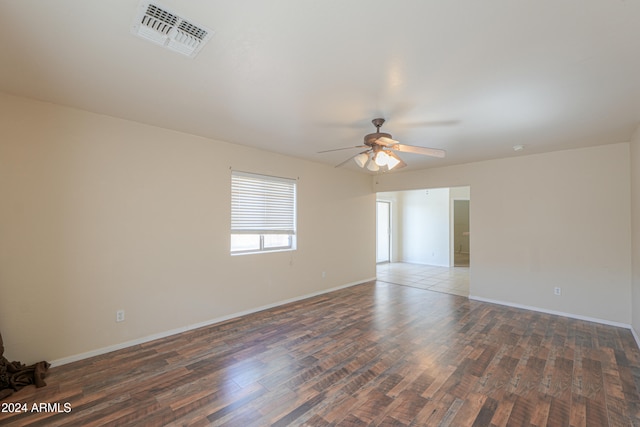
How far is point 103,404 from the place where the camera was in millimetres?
2080

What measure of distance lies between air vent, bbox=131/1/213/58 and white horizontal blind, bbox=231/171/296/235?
2.31 m

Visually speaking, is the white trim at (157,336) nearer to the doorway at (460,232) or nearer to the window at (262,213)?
the window at (262,213)

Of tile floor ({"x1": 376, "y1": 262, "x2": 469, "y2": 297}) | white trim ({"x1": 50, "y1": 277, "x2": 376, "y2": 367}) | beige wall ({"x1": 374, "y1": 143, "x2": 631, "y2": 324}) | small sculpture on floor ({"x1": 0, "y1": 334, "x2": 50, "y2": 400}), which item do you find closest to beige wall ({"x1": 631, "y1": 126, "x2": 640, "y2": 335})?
beige wall ({"x1": 374, "y1": 143, "x2": 631, "y2": 324})

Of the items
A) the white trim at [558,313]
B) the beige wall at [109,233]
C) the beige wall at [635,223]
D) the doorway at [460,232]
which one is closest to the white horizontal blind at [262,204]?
the beige wall at [109,233]

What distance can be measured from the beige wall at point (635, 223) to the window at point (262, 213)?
4.40m

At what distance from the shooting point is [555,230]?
13.7 ft

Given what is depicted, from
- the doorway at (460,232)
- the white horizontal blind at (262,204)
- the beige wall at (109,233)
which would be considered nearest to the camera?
the beige wall at (109,233)

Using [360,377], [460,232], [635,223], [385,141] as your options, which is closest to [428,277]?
[460,232]

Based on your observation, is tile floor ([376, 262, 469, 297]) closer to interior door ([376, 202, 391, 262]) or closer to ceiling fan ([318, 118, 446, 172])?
interior door ([376, 202, 391, 262])

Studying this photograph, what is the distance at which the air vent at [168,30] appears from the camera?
4.85 ft

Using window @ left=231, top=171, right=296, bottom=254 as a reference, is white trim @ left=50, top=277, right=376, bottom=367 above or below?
below

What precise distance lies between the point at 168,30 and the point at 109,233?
2304mm

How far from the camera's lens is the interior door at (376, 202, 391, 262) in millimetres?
8883

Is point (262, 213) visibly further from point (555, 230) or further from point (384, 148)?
point (555, 230)
